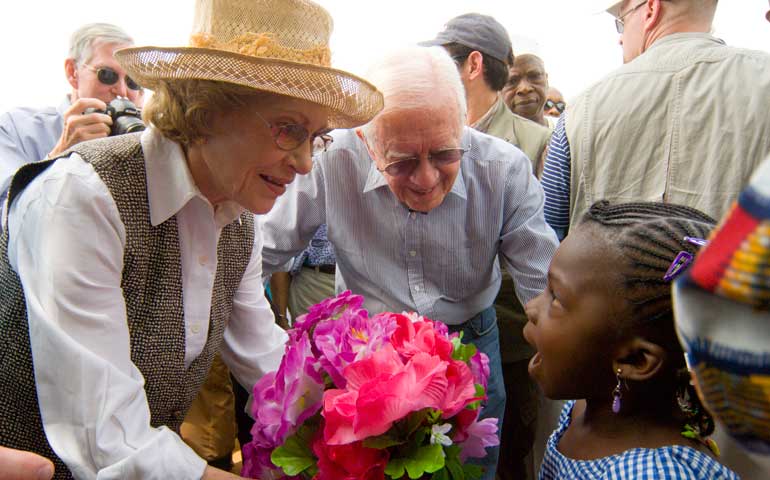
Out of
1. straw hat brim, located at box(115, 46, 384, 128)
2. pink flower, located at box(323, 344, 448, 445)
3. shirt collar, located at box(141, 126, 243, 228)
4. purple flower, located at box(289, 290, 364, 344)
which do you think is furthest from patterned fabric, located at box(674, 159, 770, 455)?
shirt collar, located at box(141, 126, 243, 228)

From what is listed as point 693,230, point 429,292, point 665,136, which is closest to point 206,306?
point 429,292

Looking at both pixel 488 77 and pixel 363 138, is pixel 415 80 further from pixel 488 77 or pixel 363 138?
pixel 488 77

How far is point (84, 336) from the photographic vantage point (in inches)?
41.8

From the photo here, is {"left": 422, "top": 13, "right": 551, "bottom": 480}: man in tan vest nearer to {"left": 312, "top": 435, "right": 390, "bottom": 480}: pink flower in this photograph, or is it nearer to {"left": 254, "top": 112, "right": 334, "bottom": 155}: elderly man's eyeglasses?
{"left": 254, "top": 112, "right": 334, "bottom": 155}: elderly man's eyeglasses

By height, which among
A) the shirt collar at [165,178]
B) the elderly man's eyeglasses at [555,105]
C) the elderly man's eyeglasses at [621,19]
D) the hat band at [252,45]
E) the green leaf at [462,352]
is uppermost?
the hat band at [252,45]

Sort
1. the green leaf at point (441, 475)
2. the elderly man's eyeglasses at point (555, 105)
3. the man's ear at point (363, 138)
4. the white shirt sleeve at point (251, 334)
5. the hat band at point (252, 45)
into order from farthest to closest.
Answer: the elderly man's eyeglasses at point (555, 105), the man's ear at point (363, 138), the white shirt sleeve at point (251, 334), the hat band at point (252, 45), the green leaf at point (441, 475)

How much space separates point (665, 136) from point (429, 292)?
90cm

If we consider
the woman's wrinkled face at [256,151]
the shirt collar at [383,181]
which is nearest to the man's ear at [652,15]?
the shirt collar at [383,181]

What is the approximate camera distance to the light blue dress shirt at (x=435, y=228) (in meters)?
1.81

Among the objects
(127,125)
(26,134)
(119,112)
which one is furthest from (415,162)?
(26,134)

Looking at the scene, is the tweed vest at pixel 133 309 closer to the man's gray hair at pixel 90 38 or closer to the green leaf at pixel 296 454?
the green leaf at pixel 296 454

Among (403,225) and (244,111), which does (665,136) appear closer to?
(403,225)

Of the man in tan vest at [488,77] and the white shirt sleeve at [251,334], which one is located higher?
the man in tan vest at [488,77]

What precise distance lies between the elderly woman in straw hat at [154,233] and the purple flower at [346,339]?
1.12ft
